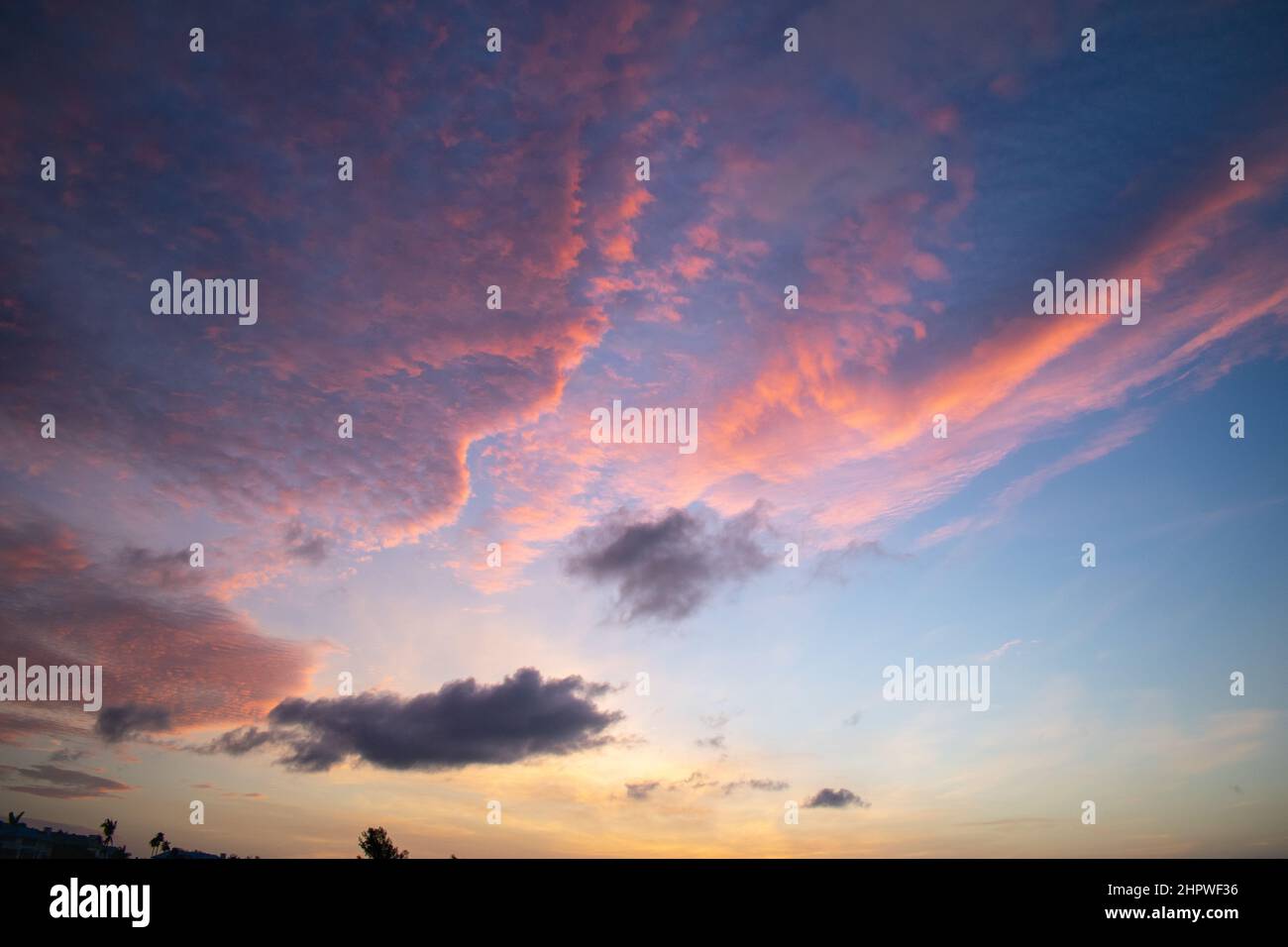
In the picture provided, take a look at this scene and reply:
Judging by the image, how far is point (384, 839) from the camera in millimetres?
118125
